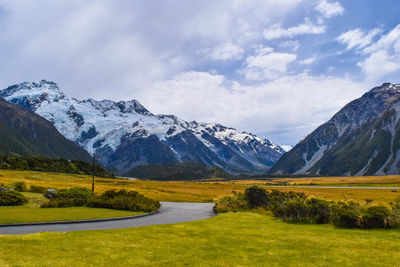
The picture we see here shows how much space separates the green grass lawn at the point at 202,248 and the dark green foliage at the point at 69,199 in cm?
1806

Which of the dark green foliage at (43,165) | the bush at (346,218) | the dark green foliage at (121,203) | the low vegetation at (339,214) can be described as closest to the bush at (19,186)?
the dark green foliage at (121,203)

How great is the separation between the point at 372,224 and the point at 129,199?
27.2 meters

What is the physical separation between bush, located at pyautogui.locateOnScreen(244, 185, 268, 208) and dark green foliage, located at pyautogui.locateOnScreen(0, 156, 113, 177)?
118 m

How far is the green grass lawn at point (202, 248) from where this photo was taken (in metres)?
14.1

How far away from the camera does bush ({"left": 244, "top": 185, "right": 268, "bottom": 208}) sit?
143 ft

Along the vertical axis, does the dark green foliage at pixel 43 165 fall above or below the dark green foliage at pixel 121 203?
above

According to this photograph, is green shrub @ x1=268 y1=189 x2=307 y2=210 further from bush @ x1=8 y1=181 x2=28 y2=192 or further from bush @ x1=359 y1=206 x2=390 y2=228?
bush @ x1=8 y1=181 x2=28 y2=192

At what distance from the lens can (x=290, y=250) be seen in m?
16.5

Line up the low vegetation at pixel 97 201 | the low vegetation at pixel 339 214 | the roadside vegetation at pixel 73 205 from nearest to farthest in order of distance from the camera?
the low vegetation at pixel 339 214 < the roadside vegetation at pixel 73 205 < the low vegetation at pixel 97 201

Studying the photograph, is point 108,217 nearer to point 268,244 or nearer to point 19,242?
point 19,242

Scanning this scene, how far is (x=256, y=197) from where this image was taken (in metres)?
44.2

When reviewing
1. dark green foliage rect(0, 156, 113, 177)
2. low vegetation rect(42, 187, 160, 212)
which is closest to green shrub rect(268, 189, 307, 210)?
low vegetation rect(42, 187, 160, 212)

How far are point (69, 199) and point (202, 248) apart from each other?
26790 mm

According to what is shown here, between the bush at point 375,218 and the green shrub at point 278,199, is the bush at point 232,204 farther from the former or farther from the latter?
the bush at point 375,218
